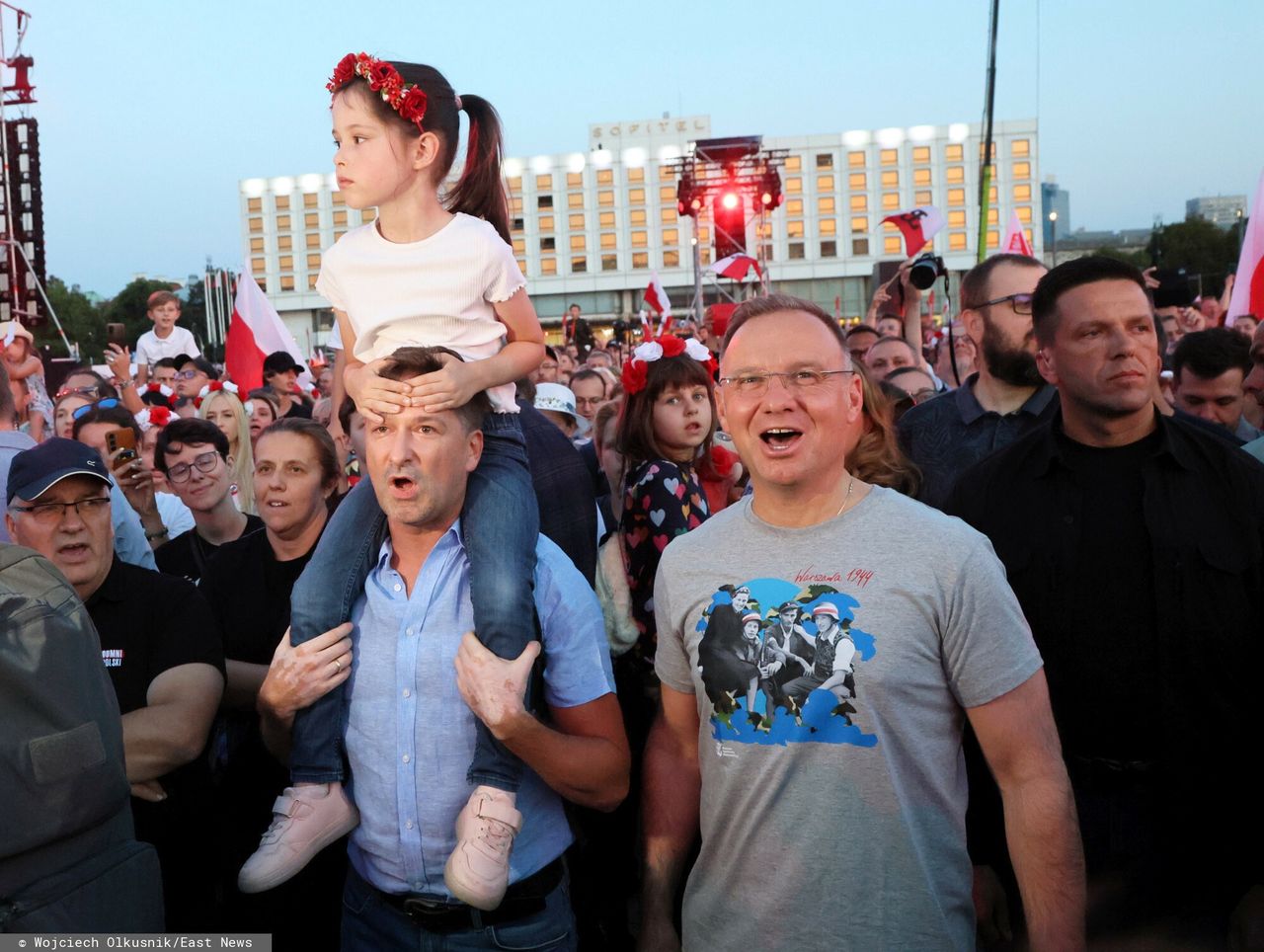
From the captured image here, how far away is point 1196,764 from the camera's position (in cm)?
313

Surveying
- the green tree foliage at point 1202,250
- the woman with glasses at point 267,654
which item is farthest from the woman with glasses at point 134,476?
the green tree foliage at point 1202,250

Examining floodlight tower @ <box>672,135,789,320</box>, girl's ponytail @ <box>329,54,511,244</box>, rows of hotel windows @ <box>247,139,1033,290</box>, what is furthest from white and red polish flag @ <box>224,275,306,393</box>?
rows of hotel windows @ <box>247,139,1033,290</box>

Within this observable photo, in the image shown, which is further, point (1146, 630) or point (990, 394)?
point (990, 394)

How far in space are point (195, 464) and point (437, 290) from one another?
255 centimetres

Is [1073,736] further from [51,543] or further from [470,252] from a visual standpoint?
[51,543]

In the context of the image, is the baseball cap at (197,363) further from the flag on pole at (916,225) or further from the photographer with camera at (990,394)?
the photographer with camera at (990,394)

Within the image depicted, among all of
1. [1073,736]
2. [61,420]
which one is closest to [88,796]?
[1073,736]

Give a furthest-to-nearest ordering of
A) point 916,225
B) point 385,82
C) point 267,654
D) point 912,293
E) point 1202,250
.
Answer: point 1202,250
point 916,225
point 912,293
point 267,654
point 385,82

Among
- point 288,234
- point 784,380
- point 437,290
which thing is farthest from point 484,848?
point 288,234

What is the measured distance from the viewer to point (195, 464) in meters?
5.36

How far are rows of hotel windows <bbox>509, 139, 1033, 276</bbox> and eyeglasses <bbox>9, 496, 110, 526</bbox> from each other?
106258 mm

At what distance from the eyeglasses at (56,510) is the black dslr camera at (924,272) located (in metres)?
4.75

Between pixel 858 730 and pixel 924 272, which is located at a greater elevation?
pixel 924 272

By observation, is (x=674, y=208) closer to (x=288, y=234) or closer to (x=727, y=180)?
(x=288, y=234)
